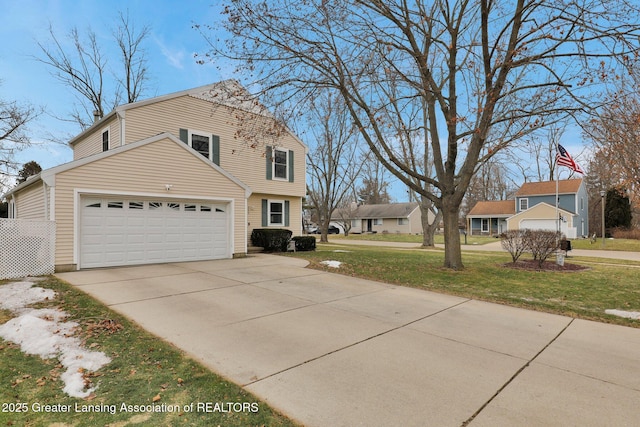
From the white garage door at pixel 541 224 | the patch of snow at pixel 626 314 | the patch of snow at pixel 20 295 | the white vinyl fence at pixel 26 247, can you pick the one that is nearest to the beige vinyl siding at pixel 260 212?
the white vinyl fence at pixel 26 247

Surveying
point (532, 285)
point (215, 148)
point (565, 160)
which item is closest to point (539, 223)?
point (565, 160)

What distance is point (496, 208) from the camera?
3909cm

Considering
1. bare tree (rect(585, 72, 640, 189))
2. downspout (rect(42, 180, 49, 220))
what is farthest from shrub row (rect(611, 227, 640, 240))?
downspout (rect(42, 180, 49, 220))

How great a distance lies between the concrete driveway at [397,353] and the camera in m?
2.94

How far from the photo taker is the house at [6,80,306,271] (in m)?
9.81

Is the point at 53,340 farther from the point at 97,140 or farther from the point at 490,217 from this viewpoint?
the point at 490,217

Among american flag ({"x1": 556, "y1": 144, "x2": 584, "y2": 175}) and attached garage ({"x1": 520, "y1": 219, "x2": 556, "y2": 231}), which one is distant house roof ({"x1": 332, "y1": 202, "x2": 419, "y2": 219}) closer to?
attached garage ({"x1": 520, "y1": 219, "x2": 556, "y2": 231})

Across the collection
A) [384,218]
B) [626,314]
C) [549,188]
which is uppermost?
[549,188]

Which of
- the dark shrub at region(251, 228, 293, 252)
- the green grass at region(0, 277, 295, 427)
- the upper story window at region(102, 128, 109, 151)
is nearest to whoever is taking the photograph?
the green grass at region(0, 277, 295, 427)

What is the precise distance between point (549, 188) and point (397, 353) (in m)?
37.4

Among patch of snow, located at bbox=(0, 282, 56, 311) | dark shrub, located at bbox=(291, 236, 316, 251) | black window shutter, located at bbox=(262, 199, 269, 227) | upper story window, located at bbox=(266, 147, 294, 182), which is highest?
upper story window, located at bbox=(266, 147, 294, 182)

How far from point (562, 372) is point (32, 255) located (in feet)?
37.2

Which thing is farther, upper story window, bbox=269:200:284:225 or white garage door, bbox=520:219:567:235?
white garage door, bbox=520:219:567:235

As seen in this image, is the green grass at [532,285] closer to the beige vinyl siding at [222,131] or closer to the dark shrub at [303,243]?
the dark shrub at [303,243]
